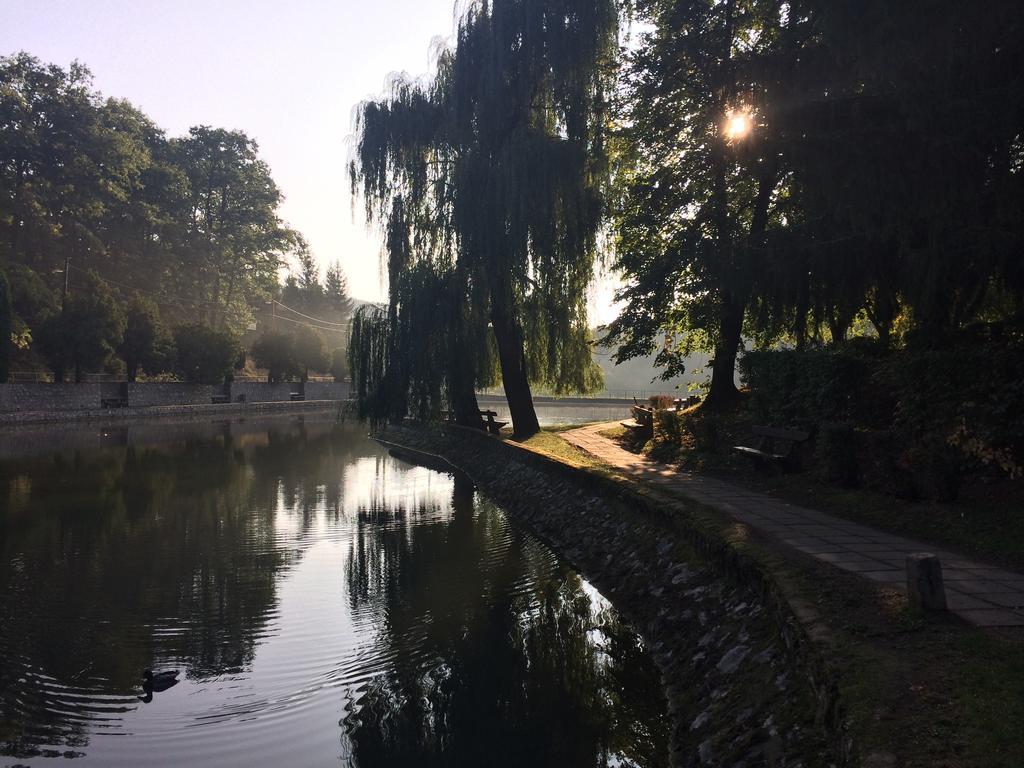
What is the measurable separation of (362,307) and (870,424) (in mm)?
17629

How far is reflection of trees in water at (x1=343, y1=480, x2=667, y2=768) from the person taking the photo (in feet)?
19.9

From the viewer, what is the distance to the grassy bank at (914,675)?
3.77 meters

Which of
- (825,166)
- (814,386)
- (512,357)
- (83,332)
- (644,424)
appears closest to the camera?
(825,166)

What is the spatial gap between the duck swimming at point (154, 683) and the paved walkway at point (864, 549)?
623 cm

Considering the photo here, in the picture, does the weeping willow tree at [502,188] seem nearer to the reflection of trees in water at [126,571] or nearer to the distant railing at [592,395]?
the distant railing at [592,395]

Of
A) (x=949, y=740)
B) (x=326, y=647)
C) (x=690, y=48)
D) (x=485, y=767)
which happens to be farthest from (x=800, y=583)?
(x=690, y=48)

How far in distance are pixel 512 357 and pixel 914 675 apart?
18.7 metres

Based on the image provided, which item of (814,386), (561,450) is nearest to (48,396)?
(561,450)

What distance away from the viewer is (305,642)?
27.7ft

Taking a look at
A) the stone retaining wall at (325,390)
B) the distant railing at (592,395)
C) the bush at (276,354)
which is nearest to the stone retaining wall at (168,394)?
the bush at (276,354)

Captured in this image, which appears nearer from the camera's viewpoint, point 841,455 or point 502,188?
point 841,455

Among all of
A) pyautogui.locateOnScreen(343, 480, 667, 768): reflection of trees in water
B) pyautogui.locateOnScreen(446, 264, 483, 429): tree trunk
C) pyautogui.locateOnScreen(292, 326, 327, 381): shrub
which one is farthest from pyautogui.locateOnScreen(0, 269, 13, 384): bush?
pyautogui.locateOnScreen(343, 480, 667, 768): reflection of trees in water

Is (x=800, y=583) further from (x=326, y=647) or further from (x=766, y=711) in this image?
(x=326, y=647)

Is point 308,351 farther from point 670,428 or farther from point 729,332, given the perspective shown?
point 670,428
